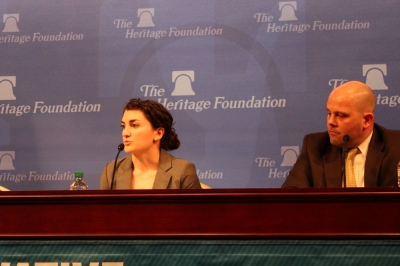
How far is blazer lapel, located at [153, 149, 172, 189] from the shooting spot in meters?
3.22

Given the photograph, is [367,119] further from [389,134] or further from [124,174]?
[124,174]

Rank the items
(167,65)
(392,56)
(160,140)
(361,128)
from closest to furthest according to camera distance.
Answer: (361,128)
(160,140)
(392,56)
(167,65)

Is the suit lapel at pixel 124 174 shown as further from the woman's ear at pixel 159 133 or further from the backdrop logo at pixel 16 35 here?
the backdrop logo at pixel 16 35

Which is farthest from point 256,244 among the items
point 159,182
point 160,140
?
point 160,140

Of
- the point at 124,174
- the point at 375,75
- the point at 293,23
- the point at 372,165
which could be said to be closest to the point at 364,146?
the point at 372,165

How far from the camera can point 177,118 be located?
447 cm

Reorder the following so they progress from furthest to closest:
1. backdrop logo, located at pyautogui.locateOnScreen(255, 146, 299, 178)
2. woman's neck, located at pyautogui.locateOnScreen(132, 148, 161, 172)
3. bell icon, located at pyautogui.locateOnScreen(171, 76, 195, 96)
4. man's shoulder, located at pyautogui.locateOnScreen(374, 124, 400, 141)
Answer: bell icon, located at pyautogui.locateOnScreen(171, 76, 195, 96)
backdrop logo, located at pyautogui.locateOnScreen(255, 146, 299, 178)
woman's neck, located at pyautogui.locateOnScreen(132, 148, 161, 172)
man's shoulder, located at pyautogui.locateOnScreen(374, 124, 400, 141)

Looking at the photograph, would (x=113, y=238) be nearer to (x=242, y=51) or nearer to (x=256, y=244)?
(x=256, y=244)

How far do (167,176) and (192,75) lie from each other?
55.1 inches

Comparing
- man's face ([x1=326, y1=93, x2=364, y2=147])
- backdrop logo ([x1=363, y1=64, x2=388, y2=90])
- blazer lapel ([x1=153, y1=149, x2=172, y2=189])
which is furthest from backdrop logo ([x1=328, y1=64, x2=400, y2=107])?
blazer lapel ([x1=153, y1=149, x2=172, y2=189])

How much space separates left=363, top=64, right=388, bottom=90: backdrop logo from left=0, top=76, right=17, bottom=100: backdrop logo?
2742 millimetres

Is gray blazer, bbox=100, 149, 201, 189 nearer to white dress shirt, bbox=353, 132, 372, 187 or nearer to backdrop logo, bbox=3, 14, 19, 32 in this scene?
white dress shirt, bbox=353, 132, 372, 187

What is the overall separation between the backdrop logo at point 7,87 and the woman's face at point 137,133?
1718 mm

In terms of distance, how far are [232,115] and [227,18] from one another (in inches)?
29.3
